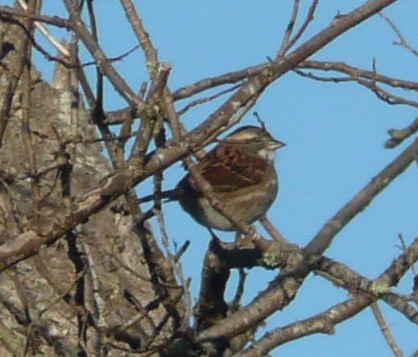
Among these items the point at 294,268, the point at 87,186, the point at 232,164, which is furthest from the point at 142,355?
the point at 232,164

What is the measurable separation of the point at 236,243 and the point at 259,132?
2.85 meters

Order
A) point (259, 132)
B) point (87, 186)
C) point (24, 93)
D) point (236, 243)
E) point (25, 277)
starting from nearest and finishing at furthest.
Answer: point (24, 93), point (236, 243), point (25, 277), point (87, 186), point (259, 132)

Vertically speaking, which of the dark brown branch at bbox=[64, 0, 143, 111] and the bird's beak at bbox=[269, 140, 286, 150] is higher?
the bird's beak at bbox=[269, 140, 286, 150]

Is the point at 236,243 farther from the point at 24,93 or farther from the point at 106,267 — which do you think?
the point at 24,93

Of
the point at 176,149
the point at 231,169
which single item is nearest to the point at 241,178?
the point at 231,169

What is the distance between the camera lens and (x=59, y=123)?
22.1 feet

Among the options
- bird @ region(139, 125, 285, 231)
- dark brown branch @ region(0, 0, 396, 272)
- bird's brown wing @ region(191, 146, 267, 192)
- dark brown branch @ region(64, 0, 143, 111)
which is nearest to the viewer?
dark brown branch @ region(0, 0, 396, 272)

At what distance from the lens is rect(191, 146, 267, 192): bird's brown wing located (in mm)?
8141

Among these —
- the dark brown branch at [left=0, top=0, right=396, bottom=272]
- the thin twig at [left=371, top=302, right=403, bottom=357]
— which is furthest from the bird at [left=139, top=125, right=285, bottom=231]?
the dark brown branch at [left=0, top=0, right=396, bottom=272]

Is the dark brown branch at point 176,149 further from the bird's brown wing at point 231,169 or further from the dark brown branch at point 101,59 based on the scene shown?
the bird's brown wing at point 231,169

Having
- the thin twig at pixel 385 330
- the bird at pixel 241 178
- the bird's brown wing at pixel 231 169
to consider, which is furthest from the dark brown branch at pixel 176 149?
the bird's brown wing at pixel 231 169

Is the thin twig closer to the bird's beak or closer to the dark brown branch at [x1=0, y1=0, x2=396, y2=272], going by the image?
the dark brown branch at [x1=0, y1=0, x2=396, y2=272]

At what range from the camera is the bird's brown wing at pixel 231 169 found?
8.14 m

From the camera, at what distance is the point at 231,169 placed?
838cm
